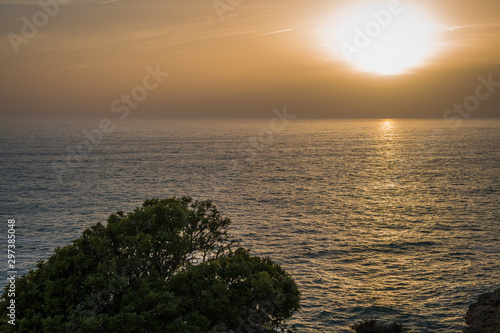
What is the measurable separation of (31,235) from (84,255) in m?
50.3

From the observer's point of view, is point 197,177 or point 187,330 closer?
point 187,330

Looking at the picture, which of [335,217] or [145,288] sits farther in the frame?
[335,217]

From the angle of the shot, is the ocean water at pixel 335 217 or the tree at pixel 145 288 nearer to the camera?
the tree at pixel 145 288

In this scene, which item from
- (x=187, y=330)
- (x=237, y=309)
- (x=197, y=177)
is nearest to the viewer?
(x=187, y=330)

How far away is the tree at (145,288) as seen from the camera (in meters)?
20.9

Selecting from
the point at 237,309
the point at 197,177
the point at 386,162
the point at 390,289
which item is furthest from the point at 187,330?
the point at 386,162

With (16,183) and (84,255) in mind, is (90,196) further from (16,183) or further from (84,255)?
(84,255)

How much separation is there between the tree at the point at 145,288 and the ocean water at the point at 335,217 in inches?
651

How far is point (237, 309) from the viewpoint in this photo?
2316 cm

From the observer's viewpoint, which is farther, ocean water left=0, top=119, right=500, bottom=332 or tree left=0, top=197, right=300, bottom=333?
ocean water left=0, top=119, right=500, bottom=332

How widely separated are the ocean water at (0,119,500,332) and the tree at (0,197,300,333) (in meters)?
16.5

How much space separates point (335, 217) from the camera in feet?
257

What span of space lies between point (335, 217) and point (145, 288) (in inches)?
2392

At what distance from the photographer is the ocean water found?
43781 millimetres
